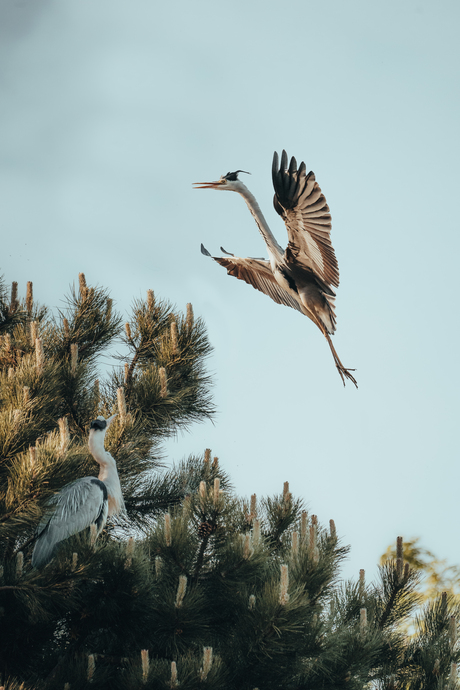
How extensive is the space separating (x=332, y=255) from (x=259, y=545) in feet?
6.42

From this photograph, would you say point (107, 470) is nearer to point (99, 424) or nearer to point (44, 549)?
point (99, 424)

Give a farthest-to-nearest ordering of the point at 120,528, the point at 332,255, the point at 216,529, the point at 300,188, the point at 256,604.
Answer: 1. the point at 120,528
2. the point at 332,255
3. the point at 300,188
4. the point at 216,529
5. the point at 256,604

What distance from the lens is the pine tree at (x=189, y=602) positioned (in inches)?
140

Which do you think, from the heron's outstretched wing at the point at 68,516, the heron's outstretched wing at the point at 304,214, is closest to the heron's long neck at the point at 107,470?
the heron's outstretched wing at the point at 68,516

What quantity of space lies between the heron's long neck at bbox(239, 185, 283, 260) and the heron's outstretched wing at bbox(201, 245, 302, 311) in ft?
1.30

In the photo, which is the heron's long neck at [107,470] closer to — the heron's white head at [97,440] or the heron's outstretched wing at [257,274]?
the heron's white head at [97,440]

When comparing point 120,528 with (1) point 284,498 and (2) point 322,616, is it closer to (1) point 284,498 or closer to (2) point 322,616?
(1) point 284,498

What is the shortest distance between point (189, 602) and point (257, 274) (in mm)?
3279

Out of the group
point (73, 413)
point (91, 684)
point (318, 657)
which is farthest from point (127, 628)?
point (73, 413)

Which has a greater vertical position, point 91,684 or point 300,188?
point 300,188

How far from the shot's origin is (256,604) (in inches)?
142

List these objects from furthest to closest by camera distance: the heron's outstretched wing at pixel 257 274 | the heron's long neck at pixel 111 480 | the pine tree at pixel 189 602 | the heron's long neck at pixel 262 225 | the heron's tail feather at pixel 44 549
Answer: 1. the heron's outstretched wing at pixel 257 274
2. the heron's long neck at pixel 262 225
3. the heron's long neck at pixel 111 480
4. the heron's tail feather at pixel 44 549
5. the pine tree at pixel 189 602

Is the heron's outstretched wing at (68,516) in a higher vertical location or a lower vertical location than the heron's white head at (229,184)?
lower

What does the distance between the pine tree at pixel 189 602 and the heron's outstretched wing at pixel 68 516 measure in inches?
5.9
